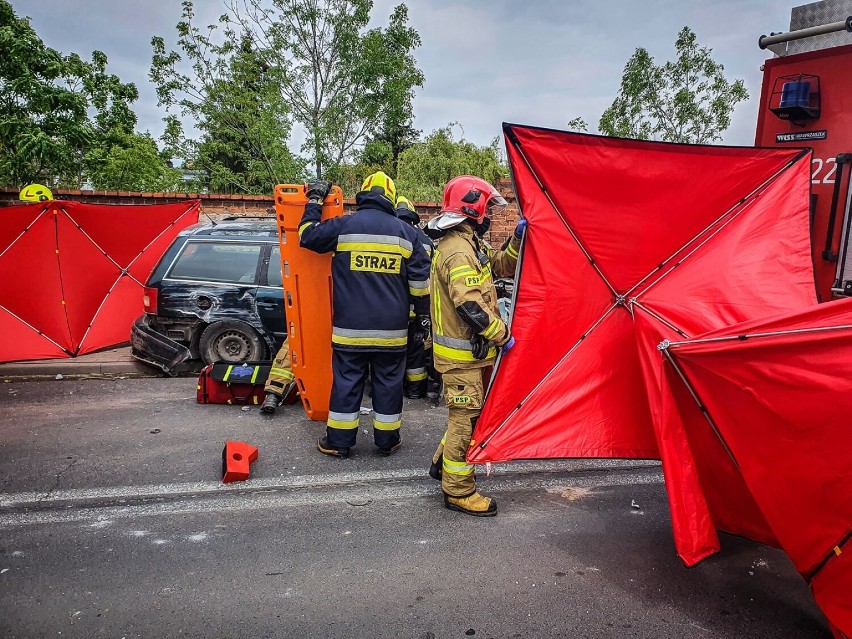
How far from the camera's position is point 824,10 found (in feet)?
14.6

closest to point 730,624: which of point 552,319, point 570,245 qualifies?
point 552,319

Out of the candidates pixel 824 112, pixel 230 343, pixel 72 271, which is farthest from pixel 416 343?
pixel 72 271

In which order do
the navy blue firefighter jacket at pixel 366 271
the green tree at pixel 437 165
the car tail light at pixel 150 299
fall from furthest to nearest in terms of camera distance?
the green tree at pixel 437 165
the car tail light at pixel 150 299
the navy blue firefighter jacket at pixel 366 271

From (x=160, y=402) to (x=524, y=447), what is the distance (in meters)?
4.07

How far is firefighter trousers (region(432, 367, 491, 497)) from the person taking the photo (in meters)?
3.57

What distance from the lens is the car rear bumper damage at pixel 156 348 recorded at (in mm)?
6516

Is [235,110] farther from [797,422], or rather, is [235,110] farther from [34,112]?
[797,422]

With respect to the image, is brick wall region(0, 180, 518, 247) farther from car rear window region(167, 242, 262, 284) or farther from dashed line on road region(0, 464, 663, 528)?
dashed line on road region(0, 464, 663, 528)

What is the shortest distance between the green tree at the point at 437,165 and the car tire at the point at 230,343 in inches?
411

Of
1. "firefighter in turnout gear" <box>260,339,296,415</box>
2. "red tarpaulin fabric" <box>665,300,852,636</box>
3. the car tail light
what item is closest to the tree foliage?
the car tail light

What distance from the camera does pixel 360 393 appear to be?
14.3 ft

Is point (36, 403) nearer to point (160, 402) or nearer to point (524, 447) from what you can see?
point (160, 402)

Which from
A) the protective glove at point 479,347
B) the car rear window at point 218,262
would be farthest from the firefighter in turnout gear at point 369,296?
the car rear window at point 218,262

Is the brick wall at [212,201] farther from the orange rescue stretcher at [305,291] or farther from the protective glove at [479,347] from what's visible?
the protective glove at [479,347]
